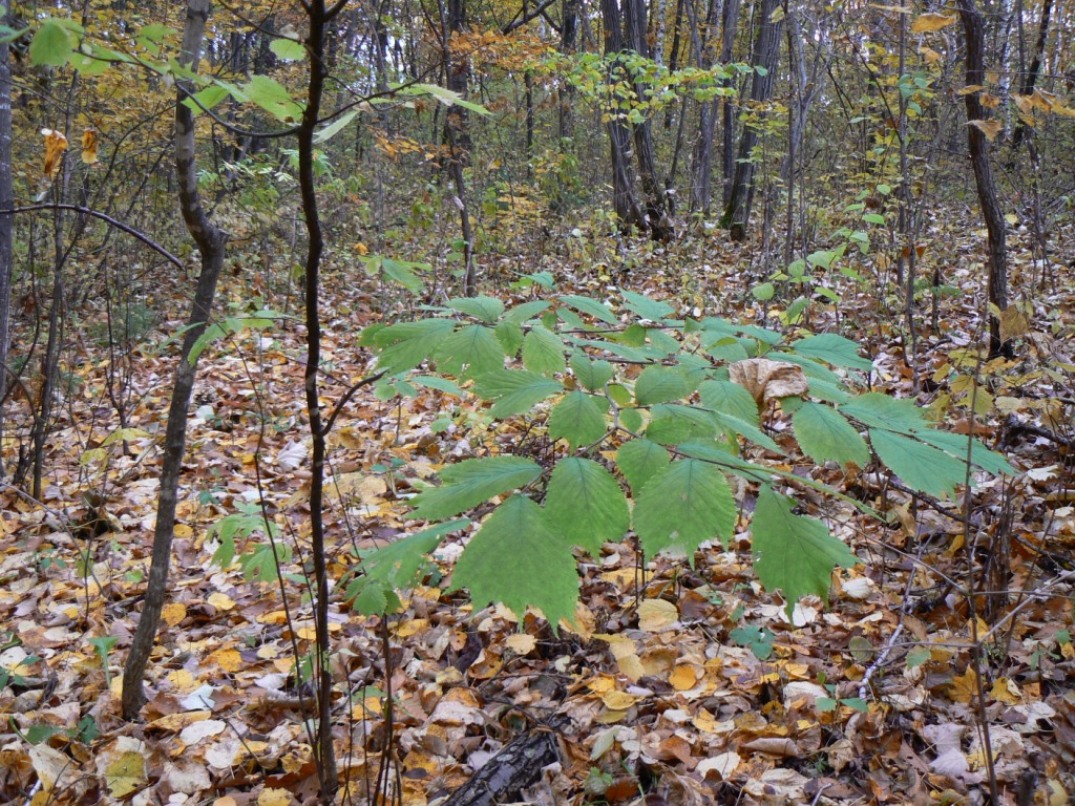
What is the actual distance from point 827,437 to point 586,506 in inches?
16.0

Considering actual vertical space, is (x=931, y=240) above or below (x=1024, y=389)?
above

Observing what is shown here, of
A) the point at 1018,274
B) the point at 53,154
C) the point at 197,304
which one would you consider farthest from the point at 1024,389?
the point at 53,154

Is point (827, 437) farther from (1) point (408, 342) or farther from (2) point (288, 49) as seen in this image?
(2) point (288, 49)

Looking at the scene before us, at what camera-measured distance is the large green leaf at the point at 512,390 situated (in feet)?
3.35

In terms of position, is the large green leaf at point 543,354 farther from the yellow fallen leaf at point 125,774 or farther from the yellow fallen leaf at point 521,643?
the yellow fallen leaf at point 125,774

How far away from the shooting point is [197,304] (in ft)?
6.51

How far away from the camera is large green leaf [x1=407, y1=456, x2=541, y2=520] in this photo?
84 centimetres

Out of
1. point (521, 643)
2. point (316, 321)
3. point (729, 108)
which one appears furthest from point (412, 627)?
point (729, 108)

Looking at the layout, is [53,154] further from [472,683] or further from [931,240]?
[931,240]

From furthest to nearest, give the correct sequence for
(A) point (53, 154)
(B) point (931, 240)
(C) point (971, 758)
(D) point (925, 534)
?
(B) point (931, 240), (D) point (925, 534), (A) point (53, 154), (C) point (971, 758)

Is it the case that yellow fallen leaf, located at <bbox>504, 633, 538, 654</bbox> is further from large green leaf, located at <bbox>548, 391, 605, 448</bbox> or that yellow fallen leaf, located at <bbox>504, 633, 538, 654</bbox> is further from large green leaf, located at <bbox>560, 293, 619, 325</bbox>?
large green leaf, located at <bbox>548, 391, 605, 448</bbox>

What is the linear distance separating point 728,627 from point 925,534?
1.02 meters

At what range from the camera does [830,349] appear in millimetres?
1311

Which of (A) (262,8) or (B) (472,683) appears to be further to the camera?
(A) (262,8)
